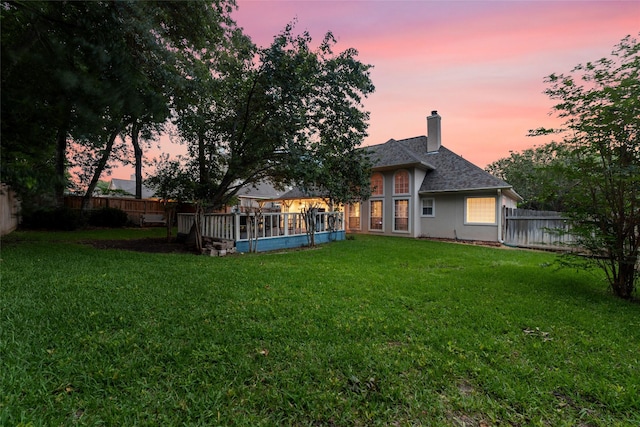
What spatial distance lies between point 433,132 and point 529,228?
768 centimetres

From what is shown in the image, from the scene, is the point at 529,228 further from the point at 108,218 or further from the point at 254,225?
the point at 108,218

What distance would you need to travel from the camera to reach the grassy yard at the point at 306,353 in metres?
1.89

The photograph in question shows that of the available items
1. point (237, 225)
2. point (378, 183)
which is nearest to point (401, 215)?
point (378, 183)

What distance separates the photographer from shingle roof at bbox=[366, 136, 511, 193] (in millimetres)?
13242

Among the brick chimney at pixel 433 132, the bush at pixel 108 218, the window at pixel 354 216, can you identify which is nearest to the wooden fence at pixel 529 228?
the brick chimney at pixel 433 132

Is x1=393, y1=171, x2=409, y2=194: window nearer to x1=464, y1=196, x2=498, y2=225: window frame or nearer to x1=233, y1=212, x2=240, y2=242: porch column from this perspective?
x1=464, y1=196, x2=498, y2=225: window frame

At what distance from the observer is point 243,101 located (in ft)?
31.0

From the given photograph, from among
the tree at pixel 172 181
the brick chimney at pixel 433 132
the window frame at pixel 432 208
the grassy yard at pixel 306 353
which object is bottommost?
the grassy yard at pixel 306 353

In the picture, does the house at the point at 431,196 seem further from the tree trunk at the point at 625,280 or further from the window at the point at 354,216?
the tree trunk at the point at 625,280

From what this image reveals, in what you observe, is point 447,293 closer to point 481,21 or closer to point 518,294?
point 518,294

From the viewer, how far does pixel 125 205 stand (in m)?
16.5

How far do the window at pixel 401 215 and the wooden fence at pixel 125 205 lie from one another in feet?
45.5

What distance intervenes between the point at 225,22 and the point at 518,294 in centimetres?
1113

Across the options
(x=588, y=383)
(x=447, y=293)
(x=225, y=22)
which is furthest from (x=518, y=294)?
(x=225, y=22)
